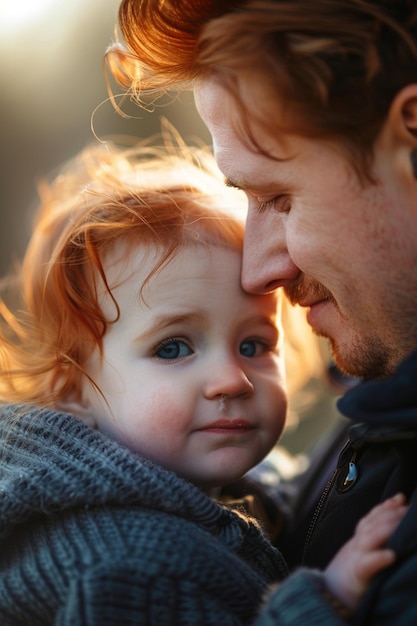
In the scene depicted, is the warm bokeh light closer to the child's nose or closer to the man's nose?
the man's nose

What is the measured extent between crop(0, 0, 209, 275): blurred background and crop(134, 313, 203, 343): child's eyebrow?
6198 mm

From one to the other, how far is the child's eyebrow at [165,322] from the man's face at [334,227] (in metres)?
0.24

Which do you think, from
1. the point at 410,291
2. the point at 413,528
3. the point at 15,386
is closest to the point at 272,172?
the point at 410,291

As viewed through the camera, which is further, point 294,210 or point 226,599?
point 294,210

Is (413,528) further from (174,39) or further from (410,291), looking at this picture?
(174,39)

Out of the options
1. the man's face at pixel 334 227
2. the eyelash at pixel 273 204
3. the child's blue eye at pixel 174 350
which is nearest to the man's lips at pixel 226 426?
the child's blue eye at pixel 174 350

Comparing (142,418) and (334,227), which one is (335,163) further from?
(142,418)

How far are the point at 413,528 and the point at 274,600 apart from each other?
0.29 metres

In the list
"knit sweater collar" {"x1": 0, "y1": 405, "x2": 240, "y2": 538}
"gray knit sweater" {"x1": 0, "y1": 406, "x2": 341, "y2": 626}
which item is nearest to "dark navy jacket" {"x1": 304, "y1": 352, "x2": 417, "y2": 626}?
"gray knit sweater" {"x1": 0, "y1": 406, "x2": 341, "y2": 626}

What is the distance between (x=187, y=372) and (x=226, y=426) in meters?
A: 0.17

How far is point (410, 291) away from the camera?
184 centimetres

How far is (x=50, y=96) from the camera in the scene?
940 centimetres

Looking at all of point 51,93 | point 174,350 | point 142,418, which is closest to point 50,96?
point 51,93

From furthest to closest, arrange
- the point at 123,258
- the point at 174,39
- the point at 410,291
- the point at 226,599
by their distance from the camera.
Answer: the point at 123,258
the point at 174,39
the point at 410,291
the point at 226,599
